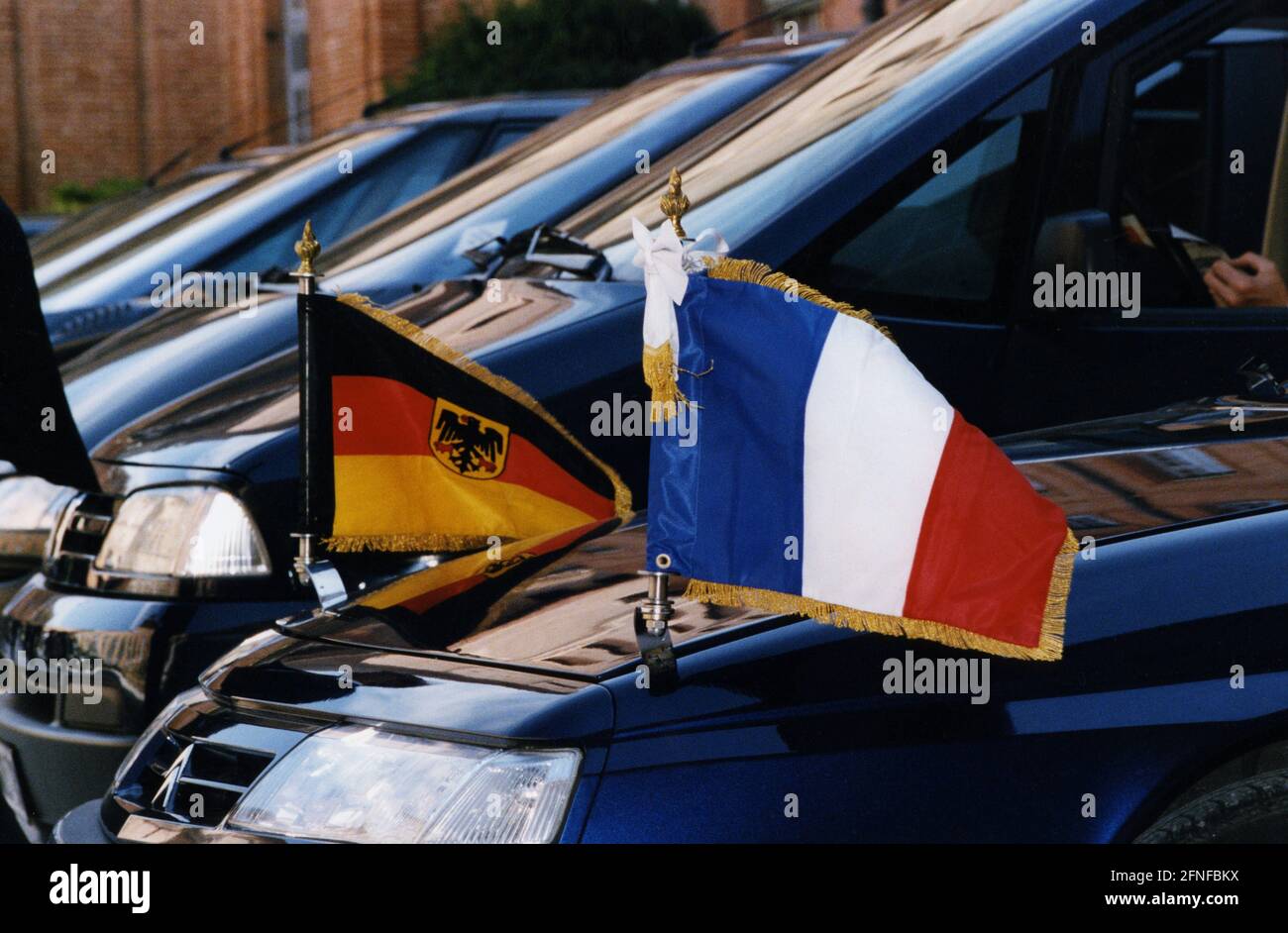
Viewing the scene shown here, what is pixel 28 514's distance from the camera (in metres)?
4.62

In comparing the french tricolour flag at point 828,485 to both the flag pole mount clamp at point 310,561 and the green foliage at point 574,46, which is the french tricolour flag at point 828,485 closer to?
the flag pole mount clamp at point 310,561

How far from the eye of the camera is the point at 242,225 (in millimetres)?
6918

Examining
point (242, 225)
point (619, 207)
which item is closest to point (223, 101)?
point (242, 225)

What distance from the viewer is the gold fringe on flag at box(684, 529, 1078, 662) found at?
2.27 m

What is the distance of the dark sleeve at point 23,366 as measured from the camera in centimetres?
363

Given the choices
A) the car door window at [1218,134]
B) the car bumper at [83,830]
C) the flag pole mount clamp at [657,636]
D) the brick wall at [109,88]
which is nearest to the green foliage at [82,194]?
the brick wall at [109,88]

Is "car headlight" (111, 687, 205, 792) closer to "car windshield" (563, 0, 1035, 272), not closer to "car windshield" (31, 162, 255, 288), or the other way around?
"car windshield" (563, 0, 1035, 272)

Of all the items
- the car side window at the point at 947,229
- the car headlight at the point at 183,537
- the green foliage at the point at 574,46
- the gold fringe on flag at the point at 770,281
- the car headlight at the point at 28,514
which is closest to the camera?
the gold fringe on flag at the point at 770,281

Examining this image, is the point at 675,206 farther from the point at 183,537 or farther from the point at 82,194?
the point at 82,194

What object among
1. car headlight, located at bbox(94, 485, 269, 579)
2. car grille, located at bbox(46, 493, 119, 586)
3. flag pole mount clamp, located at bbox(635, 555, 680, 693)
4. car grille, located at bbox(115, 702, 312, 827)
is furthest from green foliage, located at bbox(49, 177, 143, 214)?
flag pole mount clamp, located at bbox(635, 555, 680, 693)

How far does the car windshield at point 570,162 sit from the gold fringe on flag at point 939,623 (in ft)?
8.92

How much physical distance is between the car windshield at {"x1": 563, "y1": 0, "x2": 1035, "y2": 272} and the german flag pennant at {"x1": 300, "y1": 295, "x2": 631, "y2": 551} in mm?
584

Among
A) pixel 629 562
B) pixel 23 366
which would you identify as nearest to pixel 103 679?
pixel 23 366

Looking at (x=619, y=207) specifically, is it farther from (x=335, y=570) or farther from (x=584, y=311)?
(x=335, y=570)
